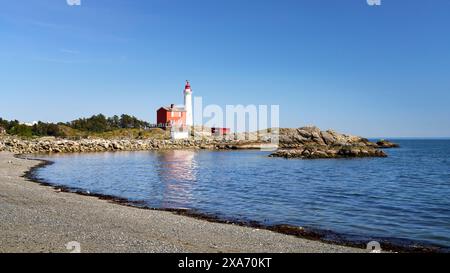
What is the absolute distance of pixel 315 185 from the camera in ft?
103

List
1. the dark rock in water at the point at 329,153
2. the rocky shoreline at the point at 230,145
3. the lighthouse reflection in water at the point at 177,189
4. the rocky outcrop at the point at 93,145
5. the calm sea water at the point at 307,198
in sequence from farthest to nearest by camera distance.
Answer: the rocky outcrop at the point at 93,145, the rocky shoreline at the point at 230,145, the dark rock in water at the point at 329,153, the lighthouse reflection in water at the point at 177,189, the calm sea water at the point at 307,198

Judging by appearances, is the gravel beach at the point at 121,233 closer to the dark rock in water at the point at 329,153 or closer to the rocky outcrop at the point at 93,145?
the dark rock in water at the point at 329,153

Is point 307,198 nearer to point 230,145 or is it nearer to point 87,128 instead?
point 230,145

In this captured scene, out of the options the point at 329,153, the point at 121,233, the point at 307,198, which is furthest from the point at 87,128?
the point at 121,233

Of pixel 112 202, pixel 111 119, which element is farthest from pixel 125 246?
pixel 111 119

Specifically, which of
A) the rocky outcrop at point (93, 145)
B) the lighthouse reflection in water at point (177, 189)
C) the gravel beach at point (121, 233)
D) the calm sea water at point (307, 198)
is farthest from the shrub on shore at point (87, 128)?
the gravel beach at point (121, 233)

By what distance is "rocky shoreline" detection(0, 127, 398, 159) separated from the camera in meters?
69.8

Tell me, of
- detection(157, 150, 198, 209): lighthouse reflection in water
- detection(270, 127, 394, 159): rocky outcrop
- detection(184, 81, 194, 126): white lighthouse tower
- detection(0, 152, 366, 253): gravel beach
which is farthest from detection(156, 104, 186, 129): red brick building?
detection(0, 152, 366, 253): gravel beach

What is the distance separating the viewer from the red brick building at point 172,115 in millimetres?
103188

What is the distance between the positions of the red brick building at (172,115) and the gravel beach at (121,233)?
8466 cm

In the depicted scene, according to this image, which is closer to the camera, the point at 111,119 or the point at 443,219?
the point at 443,219

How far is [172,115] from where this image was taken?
104m
